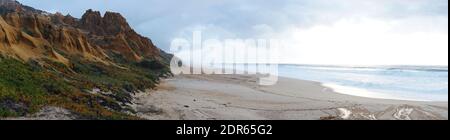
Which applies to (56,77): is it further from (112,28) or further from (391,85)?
(112,28)

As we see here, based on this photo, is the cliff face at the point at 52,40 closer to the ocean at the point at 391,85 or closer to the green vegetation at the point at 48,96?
the green vegetation at the point at 48,96

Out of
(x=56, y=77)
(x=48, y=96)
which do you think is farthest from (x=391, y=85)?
(x=48, y=96)

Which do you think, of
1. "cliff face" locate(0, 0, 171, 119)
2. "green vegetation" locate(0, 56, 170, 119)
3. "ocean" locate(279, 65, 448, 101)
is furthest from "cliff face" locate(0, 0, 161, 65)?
"ocean" locate(279, 65, 448, 101)

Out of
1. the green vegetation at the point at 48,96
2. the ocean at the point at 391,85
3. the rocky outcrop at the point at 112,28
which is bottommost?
the ocean at the point at 391,85

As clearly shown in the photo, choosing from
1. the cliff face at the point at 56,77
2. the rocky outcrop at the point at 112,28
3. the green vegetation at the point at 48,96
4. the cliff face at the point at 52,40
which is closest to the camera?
the green vegetation at the point at 48,96

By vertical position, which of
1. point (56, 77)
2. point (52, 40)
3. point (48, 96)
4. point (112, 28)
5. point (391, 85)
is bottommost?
point (391, 85)

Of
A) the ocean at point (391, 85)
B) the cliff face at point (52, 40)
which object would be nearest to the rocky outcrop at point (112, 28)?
the cliff face at point (52, 40)
